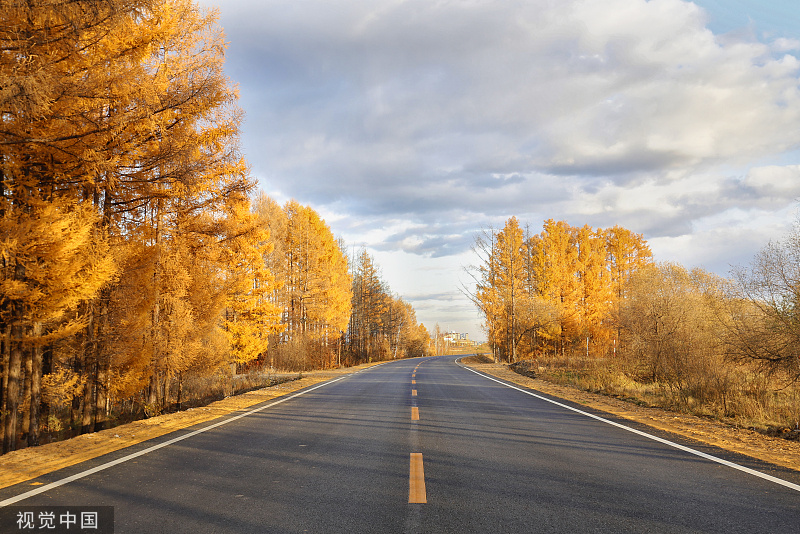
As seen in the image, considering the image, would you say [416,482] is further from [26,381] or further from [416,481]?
[26,381]

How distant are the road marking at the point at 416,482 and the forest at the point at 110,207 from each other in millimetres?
6404

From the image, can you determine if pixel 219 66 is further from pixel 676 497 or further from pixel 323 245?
pixel 323 245

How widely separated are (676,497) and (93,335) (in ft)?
37.7

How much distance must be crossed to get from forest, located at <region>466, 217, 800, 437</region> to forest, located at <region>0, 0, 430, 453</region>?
12.4 m

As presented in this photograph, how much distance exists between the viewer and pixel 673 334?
1538cm

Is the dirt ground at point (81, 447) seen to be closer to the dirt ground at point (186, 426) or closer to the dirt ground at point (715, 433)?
the dirt ground at point (186, 426)

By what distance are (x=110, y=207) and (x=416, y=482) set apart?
32.1ft

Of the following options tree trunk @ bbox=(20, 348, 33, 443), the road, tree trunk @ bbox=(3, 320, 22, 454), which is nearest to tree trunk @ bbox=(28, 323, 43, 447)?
tree trunk @ bbox=(3, 320, 22, 454)

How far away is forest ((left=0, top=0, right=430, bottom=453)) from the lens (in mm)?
7223

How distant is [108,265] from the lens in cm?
824

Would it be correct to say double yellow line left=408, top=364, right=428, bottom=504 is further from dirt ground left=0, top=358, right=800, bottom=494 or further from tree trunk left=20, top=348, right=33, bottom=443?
tree trunk left=20, top=348, right=33, bottom=443

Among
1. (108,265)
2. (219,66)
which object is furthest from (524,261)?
(108,265)

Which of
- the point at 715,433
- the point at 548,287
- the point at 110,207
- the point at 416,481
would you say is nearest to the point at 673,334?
the point at 715,433

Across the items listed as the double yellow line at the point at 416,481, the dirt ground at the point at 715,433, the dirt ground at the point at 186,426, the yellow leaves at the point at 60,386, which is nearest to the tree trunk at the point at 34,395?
the yellow leaves at the point at 60,386
